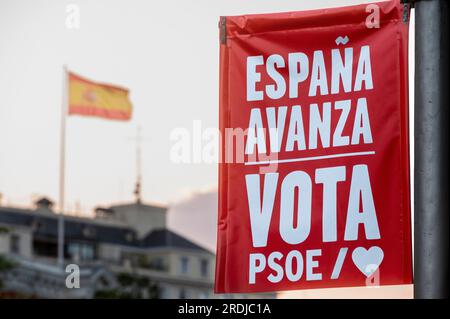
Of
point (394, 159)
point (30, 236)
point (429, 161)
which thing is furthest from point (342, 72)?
point (30, 236)

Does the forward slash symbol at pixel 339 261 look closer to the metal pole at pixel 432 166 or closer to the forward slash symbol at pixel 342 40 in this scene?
the metal pole at pixel 432 166

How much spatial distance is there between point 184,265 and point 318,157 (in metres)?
134

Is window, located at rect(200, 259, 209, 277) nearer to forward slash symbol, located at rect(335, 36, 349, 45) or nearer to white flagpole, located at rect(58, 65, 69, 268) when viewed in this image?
white flagpole, located at rect(58, 65, 69, 268)

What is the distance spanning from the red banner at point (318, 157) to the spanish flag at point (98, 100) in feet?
228

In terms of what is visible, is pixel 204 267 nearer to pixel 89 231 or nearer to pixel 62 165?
Answer: pixel 89 231

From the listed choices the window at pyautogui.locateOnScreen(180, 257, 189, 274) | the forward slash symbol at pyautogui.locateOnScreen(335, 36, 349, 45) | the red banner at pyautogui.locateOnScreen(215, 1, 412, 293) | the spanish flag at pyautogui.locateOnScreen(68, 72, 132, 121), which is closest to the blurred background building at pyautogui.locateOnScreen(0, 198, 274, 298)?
the window at pyautogui.locateOnScreen(180, 257, 189, 274)

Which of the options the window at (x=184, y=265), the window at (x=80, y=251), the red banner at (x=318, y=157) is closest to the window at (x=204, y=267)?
the window at (x=184, y=265)

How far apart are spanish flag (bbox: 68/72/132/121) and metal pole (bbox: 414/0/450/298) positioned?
70553 millimetres

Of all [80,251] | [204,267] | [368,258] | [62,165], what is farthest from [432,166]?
[204,267]

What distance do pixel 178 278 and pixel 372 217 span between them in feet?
425

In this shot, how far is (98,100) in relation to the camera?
259 ft

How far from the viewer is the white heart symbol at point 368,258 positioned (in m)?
6.57

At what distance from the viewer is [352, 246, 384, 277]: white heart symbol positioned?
6.57m

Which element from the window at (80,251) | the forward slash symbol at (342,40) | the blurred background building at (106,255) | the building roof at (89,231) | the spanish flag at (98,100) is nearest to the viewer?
the forward slash symbol at (342,40)
